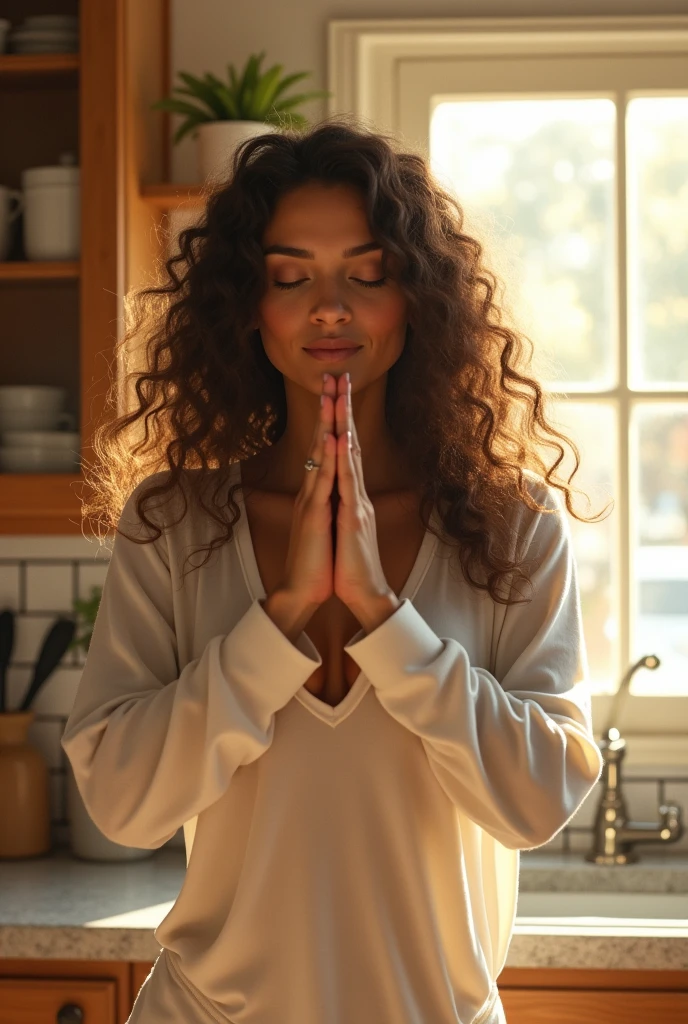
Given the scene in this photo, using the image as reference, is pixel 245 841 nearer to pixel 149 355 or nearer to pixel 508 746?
pixel 508 746

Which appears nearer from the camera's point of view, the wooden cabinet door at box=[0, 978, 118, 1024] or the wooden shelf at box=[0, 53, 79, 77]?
the wooden cabinet door at box=[0, 978, 118, 1024]

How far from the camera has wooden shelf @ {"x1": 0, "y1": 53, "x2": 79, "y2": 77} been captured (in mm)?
2238

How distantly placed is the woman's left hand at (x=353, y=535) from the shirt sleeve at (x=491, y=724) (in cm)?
3

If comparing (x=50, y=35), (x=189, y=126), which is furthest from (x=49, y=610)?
(x=50, y=35)

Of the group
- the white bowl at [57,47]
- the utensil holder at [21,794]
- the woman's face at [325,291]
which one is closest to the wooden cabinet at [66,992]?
the utensil holder at [21,794]

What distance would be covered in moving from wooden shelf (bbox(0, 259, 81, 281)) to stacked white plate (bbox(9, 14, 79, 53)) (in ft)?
1.20

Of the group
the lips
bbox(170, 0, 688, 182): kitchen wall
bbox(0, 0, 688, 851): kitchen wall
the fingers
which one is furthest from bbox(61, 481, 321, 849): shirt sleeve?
bbox(170, 0, 688, 182): kitchen wall

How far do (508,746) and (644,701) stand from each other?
1368 millimetres

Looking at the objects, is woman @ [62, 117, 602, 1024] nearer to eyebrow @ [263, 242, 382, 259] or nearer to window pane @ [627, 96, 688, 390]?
eyebrow @ [263, 242, 382, 259]

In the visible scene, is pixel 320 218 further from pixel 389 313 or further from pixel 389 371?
pixel 389 371

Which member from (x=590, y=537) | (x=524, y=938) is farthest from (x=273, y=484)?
(x=590, y=537)

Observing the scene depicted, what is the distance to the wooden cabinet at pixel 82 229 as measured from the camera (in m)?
2.22

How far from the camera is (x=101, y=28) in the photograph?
222 centimetres

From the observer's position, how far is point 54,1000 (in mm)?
1926
